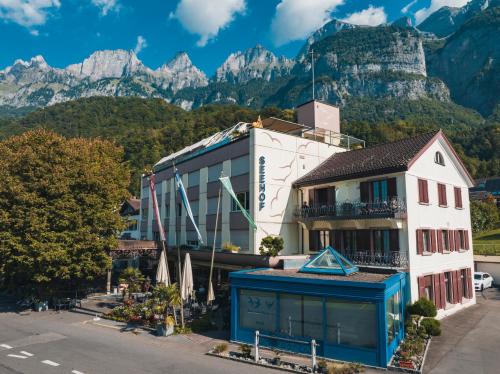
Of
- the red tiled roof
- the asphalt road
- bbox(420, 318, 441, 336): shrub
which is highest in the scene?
the red tiled roof

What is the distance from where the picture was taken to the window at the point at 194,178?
3566 centimetres

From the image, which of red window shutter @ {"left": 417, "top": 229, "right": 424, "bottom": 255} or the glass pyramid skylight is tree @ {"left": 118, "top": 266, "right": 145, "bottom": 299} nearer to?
the glass pyramid skylight

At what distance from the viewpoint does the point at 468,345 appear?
723 inches

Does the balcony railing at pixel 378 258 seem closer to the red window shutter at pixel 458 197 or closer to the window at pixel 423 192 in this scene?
the window at pixel 423 192

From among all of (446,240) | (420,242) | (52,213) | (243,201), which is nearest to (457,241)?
(446,240)

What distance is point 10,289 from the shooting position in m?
31.8

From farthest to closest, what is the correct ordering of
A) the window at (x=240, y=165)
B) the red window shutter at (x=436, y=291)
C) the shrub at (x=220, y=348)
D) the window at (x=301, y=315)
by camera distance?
the window at (x=240, y=165) < the red window shutter at (x=436, y=291) < the shrub at (x=220, y=348) < the window at (x=301, y=315)

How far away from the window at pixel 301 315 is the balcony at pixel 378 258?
7.34m

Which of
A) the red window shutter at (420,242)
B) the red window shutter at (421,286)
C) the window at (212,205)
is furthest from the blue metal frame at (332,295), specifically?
the window at (212,205)

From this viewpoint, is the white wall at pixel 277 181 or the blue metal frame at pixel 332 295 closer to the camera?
the blue metal frame at pixel 332 295

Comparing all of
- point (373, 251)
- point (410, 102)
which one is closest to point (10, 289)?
point (373, 251)

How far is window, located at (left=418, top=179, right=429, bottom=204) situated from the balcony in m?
4.04

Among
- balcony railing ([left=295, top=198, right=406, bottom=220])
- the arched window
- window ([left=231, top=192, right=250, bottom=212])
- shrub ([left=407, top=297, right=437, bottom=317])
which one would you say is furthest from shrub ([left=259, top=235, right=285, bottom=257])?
the arched window

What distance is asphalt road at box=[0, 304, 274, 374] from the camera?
15.2 meters
